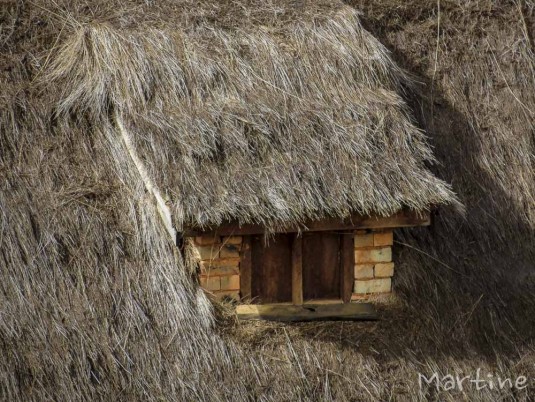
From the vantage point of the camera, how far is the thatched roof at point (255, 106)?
5879 mm

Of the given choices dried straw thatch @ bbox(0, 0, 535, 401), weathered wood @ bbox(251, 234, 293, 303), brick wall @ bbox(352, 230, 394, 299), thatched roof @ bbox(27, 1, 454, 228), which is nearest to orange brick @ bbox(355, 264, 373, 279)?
brick wall @ bbox(352, 230, 394, 299)

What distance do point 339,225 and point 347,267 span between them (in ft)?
1.38

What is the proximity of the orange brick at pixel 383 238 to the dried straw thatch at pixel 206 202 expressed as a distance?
14.2 inches

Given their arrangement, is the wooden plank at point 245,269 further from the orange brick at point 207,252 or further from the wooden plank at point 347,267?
the wooden plank at point 347,267

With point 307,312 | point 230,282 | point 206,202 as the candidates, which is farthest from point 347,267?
point 206,202

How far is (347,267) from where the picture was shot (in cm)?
630

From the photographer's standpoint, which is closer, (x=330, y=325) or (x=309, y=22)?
(x=330, y=325)

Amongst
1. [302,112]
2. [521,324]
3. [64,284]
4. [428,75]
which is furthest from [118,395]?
[428,75]

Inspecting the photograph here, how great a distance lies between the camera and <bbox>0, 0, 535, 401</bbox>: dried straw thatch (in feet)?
19.2

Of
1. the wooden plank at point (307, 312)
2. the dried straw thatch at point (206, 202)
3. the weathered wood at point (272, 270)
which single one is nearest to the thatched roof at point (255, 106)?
the dried straw thatch at point (206, 202)

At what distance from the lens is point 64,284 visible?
595cm

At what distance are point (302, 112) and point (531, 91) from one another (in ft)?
7.64

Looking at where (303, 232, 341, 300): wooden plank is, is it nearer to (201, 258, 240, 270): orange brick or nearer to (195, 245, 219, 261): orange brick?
(201, 258, 240, 270): orange brick

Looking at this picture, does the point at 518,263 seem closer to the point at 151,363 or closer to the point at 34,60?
the point at 151,363
